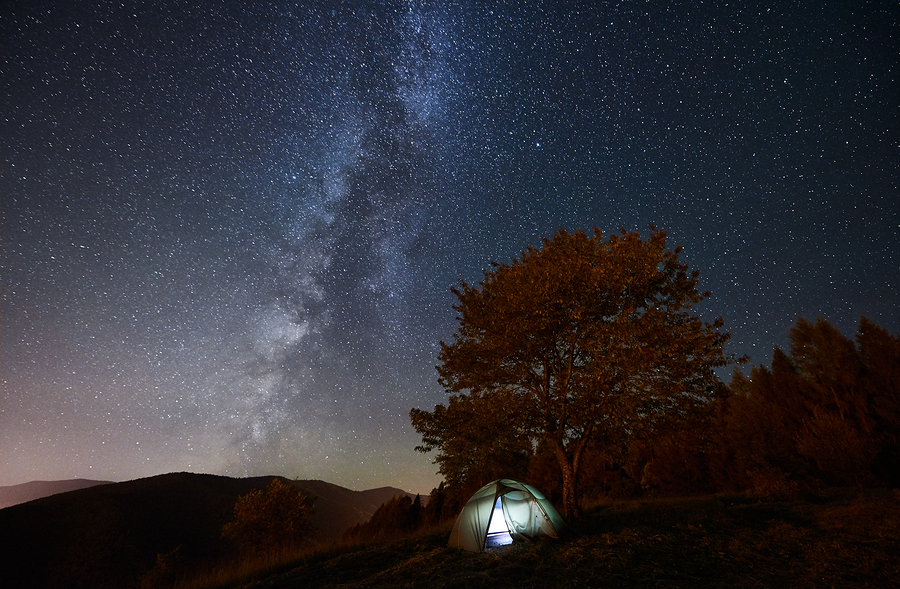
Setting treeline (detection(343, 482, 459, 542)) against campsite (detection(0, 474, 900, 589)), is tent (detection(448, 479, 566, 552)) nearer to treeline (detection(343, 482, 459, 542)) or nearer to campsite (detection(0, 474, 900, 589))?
campsite (detection(0, 474, 900, 589))

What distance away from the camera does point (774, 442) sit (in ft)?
96.6

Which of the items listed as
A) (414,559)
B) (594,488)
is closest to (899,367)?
(594,488)

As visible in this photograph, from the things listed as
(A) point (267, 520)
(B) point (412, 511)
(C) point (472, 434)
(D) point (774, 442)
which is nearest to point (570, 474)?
(C) point (472, 434)

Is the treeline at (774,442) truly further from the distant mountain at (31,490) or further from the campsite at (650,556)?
the distant mountain at (31,490)

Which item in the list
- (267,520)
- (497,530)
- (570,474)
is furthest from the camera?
(267,520)

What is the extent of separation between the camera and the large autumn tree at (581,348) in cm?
1398

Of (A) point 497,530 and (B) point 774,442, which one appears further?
(B) point 774,442

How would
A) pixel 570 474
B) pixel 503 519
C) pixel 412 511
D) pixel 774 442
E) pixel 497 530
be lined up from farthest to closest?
pixel 412 511 → pixel 774 442 → pixel 570 474 → pixel 503 519 → pixel 497 530

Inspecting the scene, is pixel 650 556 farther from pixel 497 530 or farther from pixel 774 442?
pixel 774 442

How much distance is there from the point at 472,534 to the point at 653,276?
37.0 ft

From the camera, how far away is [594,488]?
36281 millimetres

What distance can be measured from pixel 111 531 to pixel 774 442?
103m

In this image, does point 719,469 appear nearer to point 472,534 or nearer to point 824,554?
point 824,554

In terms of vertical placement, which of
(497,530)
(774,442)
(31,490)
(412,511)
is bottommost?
(412,511)
